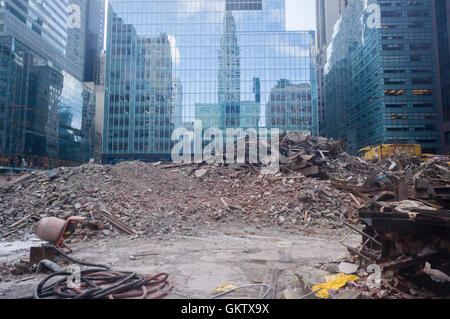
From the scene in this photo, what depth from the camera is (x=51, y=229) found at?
311 inches

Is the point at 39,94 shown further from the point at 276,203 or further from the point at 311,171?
the point at 276,203

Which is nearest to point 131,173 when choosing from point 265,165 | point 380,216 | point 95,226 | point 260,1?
point 95,226

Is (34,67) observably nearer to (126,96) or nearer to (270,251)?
(126,96)

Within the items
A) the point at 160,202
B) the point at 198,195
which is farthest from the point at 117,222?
the point at 198,195

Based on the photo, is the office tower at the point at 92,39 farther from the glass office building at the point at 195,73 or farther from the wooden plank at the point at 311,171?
the wooden plank at the point at 311,171

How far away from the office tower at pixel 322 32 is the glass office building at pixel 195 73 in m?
59.7

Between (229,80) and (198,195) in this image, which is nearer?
(198,195)

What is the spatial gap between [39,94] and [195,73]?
43.1 meters

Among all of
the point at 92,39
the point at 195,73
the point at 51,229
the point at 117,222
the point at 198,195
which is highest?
the point at 92,39

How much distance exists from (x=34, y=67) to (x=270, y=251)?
82.6 metres

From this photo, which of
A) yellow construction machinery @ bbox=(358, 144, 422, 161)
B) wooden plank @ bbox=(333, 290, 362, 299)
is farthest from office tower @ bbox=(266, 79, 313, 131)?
wooden plank @ bbox=(333, 290, 362, 299)

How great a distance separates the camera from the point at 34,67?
228 ft

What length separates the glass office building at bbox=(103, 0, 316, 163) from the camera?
5734 centimetres

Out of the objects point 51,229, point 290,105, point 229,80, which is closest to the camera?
point 51,229
